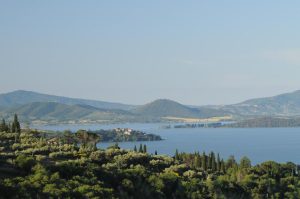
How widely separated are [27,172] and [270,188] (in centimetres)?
3779

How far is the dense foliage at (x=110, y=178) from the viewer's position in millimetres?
37562

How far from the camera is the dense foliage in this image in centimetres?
3756

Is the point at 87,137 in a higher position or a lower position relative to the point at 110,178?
higher

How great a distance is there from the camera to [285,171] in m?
81.7

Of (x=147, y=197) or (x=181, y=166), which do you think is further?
(x=181, y=166)

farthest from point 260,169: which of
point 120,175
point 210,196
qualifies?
point 120,175

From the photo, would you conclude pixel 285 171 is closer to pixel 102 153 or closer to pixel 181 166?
pixel 181 166

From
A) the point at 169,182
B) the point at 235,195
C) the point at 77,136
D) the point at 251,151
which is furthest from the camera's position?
the point at 251,151

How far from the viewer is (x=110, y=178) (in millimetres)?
46625

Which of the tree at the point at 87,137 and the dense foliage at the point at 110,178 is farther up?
A: the tree at the point at 87,137

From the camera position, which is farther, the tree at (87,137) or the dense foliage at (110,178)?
the tree at (87,137)

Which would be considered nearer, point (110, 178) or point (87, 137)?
point (110, 178)

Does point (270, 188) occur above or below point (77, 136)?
below

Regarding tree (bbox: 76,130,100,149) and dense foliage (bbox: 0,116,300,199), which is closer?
dense foliage (bbox: 0,116,300,199)
